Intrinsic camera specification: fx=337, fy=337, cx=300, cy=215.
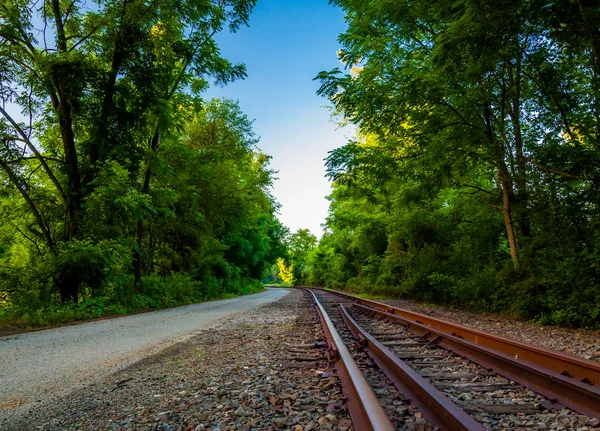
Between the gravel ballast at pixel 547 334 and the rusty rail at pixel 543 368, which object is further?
the gravel ballast at pixel 547 334

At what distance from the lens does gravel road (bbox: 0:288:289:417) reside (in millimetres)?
3551

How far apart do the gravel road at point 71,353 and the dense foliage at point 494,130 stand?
6.42 metres

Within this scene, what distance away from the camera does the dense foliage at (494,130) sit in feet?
20.6

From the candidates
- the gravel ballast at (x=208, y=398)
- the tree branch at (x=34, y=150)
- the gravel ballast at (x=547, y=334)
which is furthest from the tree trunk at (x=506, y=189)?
the tree branch at (x=34, y=150)

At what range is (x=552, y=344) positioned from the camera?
200 inches

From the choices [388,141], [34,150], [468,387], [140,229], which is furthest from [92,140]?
[468,387]

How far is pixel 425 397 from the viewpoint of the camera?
259 cm

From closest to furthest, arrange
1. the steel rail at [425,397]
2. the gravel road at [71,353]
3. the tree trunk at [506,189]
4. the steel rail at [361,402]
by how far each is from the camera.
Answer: the steel rail at [361,402] < the steel rail at [425,397] < the gravel road at [71,353] < the tree trunk at [506,189]

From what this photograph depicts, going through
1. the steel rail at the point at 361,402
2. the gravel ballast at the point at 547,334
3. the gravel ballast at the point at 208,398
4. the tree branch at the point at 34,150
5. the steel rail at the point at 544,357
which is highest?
the tree branch at the point at 34,150

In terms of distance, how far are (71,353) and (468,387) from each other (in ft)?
18.3

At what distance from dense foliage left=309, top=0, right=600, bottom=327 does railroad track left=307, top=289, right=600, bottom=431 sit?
386 centimetres

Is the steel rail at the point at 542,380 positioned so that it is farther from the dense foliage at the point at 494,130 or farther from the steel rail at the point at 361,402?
the dense foliage at the point at 494,130

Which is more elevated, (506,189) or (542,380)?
(506,189)

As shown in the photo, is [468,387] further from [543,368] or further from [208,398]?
[208,398]
